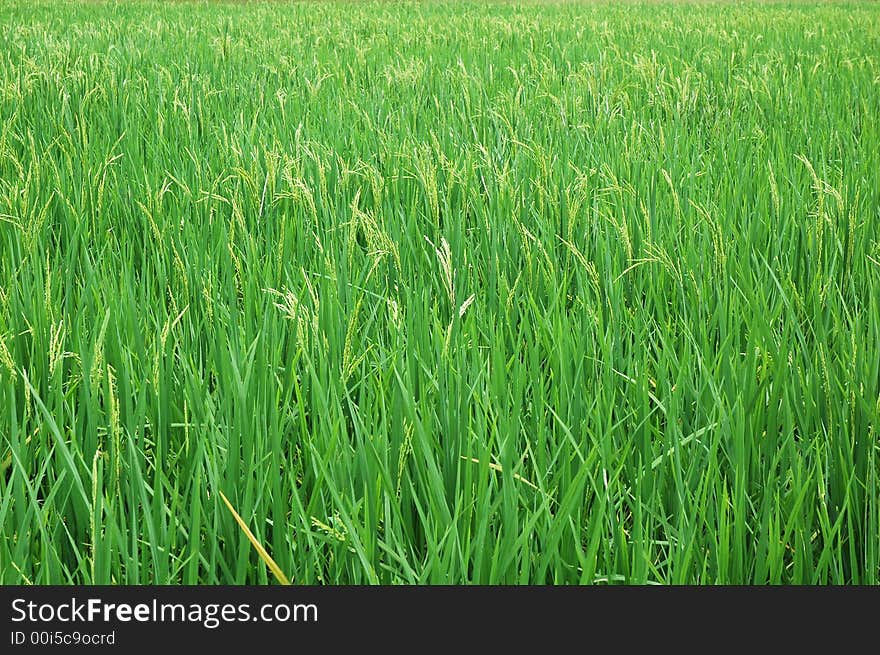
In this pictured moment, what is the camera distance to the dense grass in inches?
33.4

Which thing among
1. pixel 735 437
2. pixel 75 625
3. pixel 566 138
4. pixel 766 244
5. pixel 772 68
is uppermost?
pixel 772 68

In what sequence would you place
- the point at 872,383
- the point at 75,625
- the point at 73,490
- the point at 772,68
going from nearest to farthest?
the point at 75,625
the point at 73,490
the point at 872,383
the point at 772,68

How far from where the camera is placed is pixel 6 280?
4.82 feet

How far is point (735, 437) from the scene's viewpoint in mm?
935

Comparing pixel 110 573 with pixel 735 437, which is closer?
pixel 110 573

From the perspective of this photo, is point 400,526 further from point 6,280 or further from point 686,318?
point 6,280

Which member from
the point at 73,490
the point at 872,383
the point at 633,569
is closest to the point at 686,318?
the point at 872,383

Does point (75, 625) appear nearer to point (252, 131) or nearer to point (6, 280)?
point (6, 280)

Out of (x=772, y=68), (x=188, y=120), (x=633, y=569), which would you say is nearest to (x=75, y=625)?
(x=633, y=569)

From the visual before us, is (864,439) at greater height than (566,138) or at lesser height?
lesser

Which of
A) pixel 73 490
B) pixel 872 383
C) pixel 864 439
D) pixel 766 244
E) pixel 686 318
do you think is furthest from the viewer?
pixel 766 244

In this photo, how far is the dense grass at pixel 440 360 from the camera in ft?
2.78

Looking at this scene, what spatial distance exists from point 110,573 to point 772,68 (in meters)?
4.43

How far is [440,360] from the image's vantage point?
104 centimetres
